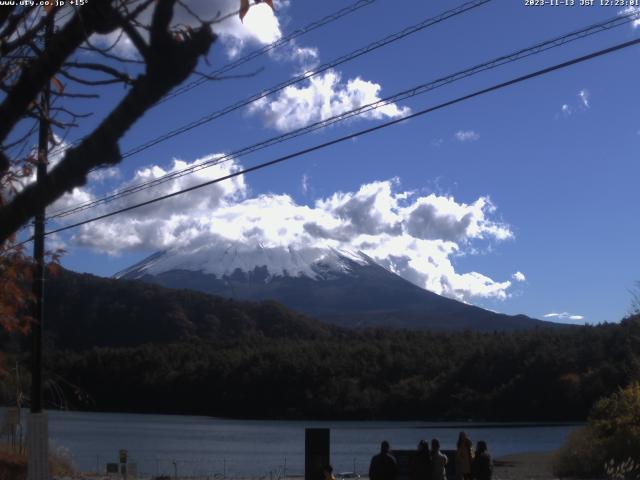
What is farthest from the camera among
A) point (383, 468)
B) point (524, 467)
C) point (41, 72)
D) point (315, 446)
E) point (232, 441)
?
point (232, 441)

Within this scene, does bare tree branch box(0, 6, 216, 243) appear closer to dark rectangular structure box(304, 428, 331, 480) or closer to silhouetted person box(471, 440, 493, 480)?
silhouetted person box(471, 440, 493, 480)

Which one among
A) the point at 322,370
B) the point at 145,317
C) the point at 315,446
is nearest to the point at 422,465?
the point at 315,446

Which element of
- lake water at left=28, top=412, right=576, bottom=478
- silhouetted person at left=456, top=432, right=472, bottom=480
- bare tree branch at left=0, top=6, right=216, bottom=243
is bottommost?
lake water at left=28, top=412, right=576, bottom=478

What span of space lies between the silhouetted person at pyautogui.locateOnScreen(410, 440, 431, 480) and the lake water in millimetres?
15677

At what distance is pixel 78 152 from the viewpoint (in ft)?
15.8

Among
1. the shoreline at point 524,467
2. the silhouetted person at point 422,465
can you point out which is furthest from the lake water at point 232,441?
the silhouetted person at point 422,465

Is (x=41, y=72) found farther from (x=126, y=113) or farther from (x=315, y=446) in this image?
(x=315, y=446)

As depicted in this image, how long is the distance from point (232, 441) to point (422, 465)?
4274 centimetres

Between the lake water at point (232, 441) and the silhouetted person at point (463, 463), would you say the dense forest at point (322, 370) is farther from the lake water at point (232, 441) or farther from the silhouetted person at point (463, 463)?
the silhouetted person at point (463, 463)

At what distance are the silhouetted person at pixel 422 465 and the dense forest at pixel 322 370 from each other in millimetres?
52513

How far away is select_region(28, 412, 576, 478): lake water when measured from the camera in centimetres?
3916

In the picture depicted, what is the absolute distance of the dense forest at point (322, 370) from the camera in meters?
74.3

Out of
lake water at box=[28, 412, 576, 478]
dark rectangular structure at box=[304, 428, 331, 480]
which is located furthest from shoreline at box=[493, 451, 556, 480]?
dark rectangular structure at box=[304, 428, 331, 480]

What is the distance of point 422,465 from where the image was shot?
1588 cm
